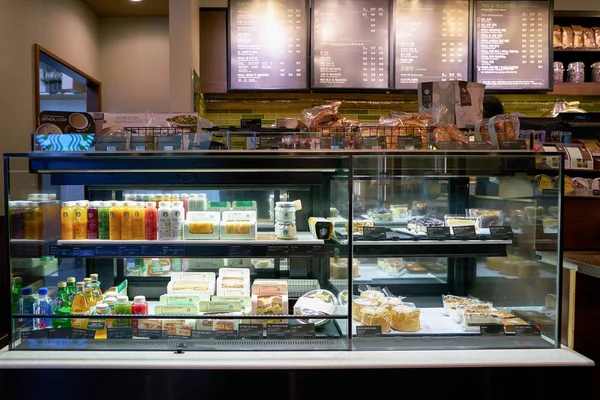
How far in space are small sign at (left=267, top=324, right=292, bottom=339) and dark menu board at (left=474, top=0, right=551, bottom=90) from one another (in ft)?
11.0

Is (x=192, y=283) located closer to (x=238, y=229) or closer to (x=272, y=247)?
(x=238, y=229)

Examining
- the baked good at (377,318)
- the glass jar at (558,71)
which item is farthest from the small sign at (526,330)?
the glass jar at (558,71)

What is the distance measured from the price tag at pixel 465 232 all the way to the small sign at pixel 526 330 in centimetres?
43

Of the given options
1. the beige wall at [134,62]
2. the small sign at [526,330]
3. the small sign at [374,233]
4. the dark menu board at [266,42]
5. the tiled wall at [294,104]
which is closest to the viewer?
the small sign at [526,330]

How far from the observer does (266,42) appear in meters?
4.18

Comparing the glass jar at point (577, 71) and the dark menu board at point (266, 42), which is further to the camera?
the glass jar at point (577, 71)

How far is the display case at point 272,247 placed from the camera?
6.30ft

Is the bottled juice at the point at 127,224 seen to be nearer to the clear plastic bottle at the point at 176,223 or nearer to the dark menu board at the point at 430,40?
the clear plastic bottle at the point at 176,223

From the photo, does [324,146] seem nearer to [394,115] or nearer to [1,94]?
[394,115]

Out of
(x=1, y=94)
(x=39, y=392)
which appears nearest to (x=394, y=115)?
Answer: (x=39, y=392)

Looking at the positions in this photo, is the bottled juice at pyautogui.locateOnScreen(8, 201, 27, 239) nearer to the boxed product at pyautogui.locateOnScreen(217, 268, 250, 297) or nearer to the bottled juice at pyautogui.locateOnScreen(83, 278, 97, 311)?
the bottled juice at pyautogui.locateOnScreen(83, 278, 97, 311)

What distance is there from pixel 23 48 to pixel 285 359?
3397 millimetres

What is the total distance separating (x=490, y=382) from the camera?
178 cm

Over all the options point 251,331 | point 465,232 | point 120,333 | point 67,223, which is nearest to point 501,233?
point 465,232
